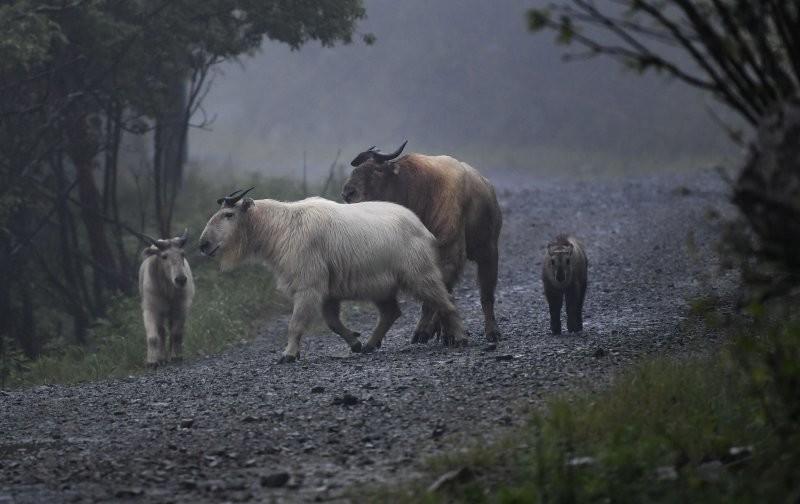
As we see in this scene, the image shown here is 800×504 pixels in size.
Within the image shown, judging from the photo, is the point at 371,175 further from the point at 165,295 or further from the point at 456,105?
the point at 456,105

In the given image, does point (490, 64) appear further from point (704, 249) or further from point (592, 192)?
point (704, 249)

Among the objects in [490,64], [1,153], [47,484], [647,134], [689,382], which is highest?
[490,64]

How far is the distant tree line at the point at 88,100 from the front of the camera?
15.4m

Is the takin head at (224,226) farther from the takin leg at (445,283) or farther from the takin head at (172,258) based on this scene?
the takin leg at (445,283)

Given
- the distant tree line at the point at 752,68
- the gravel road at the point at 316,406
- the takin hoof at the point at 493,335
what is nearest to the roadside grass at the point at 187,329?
the gravel road at the point at 316,406

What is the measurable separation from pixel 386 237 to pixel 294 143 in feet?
127

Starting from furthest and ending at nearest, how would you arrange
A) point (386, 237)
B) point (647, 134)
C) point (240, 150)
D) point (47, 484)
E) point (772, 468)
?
1. point (240, 150)
2. point (647, 134)
3. point (386, 237)
4. point (47, 484)
5. point (772, 468)

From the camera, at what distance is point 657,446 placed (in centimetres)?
580

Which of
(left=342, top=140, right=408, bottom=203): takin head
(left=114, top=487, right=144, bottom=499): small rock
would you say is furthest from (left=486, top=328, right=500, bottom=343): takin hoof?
(left=114, top=487, right=144, bottom=499): small rock

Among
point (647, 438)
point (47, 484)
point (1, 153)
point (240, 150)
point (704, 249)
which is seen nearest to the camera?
point (647, 438)

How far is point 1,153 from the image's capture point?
1586 centimetres

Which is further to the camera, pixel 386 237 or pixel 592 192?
pixel 592 192

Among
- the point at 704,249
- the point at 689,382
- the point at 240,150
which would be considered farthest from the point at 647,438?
the point at 240,150

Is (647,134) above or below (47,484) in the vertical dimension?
above
